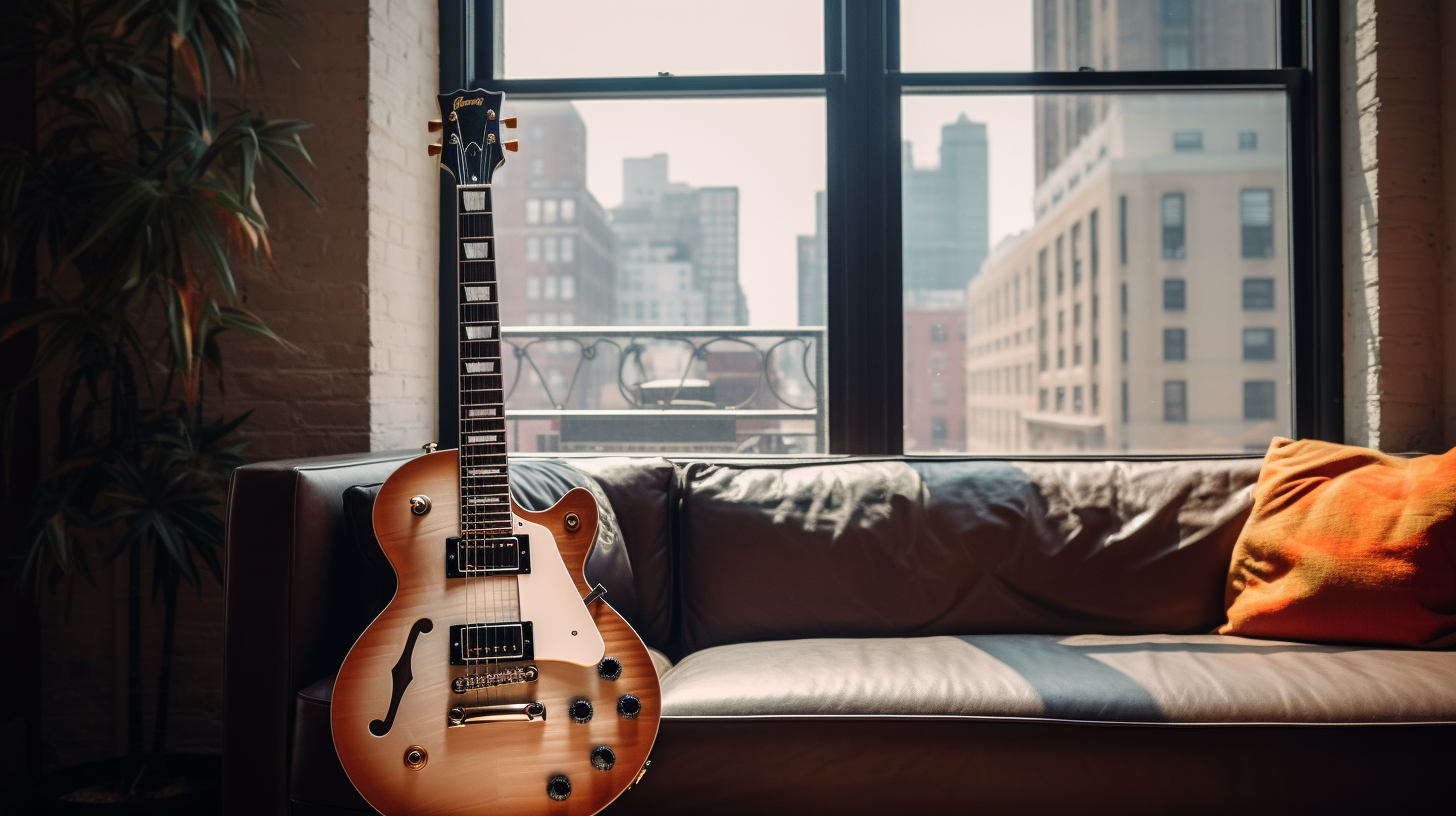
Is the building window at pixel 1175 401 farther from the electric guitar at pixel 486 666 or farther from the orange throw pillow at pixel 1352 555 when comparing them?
the electric guitar at pixel 486 666

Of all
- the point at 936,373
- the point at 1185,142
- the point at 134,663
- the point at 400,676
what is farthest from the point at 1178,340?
the point at 134,663

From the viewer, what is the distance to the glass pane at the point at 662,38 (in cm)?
241

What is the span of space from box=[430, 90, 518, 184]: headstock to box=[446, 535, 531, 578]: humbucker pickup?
2.13ft

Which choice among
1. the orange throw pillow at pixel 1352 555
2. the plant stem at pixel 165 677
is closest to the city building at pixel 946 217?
the orange throw pillow at pixel 1352 555

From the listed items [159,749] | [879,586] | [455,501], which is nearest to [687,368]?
[879,586]

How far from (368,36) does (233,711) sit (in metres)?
1.60

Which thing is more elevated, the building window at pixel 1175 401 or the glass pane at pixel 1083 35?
the glass pane at pixel 1083 35

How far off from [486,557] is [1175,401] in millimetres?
1945

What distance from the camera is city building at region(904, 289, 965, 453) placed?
237 cm

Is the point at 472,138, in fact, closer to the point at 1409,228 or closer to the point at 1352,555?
the point at 1352,555

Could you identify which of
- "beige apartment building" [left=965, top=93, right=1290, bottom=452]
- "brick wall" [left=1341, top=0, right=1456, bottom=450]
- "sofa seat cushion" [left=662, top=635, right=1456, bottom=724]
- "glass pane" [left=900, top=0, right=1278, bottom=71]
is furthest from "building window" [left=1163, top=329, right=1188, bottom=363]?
"sofa seat cushion" [left=662, top=635, right=1456, bottom=724]

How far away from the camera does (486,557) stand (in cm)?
136

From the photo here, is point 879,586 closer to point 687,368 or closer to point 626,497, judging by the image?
point 626,497

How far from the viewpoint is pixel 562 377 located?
243cm
